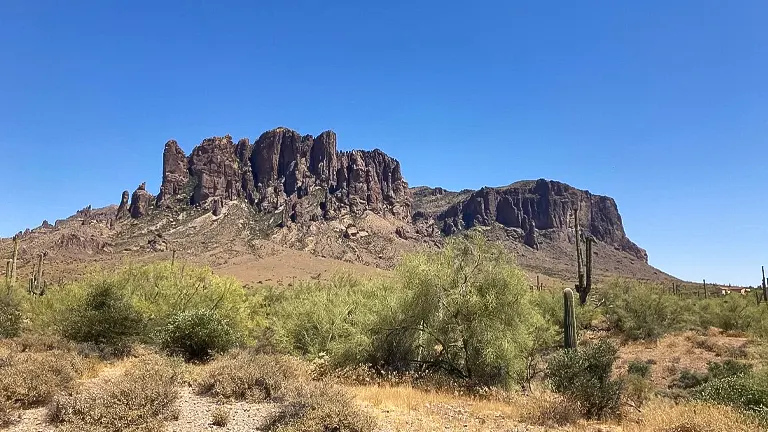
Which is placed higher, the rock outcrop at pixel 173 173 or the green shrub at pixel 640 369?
the rock outcrop at pixel 173 173

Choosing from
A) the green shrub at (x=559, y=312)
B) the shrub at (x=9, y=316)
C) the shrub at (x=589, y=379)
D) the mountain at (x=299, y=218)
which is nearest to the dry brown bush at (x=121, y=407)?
the shrub at (x=589, y=379)

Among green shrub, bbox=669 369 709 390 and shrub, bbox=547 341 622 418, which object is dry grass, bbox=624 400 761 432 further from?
green shrub, bbox=669 369 709 390

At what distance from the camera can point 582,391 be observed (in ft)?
34.7

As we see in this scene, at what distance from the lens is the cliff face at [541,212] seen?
172500mm

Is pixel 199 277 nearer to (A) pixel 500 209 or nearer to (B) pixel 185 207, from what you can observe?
(B) pixel 185 207

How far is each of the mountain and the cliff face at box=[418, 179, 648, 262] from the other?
1.50 feet

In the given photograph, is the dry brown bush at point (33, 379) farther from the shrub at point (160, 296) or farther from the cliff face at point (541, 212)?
the cliff face at point (541, 212)

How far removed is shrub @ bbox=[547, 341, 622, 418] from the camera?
10547mm

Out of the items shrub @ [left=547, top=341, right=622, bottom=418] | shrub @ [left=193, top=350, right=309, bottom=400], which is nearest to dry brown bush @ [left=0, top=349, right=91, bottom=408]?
shrub @ [left=193, top=350, right=309, bottom=400]

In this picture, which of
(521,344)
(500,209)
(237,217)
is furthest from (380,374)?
(500,209)

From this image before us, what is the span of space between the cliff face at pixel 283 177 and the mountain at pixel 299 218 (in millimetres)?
358

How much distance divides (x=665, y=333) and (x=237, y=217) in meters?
96.6

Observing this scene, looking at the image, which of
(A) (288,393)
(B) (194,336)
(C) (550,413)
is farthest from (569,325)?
(B) (194,336)

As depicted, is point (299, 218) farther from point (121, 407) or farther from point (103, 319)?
point (121, 407)
